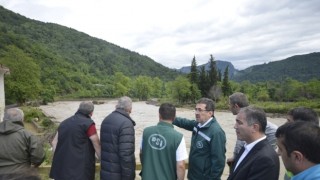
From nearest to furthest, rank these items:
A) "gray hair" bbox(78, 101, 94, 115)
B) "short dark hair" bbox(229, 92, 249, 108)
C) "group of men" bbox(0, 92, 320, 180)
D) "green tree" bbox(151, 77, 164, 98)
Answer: "group of men" bbox(0, 92, 320, 180), "short dark hair" bbox(229, 92, 249, 108), "gray hair" bbox(78, 101, 94, 115), "green tree" bbox(151, 77, 164, 98)

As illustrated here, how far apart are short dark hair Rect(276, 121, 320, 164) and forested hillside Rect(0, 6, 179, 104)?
3861cm

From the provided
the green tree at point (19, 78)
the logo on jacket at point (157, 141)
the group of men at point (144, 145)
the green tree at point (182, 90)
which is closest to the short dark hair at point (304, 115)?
the group of men at point (144, 145)

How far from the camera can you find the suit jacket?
8.57 ft

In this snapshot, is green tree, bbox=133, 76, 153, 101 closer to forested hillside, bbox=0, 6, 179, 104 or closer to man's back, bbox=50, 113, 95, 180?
forested hillside, bbox=0, 6, 179, 104

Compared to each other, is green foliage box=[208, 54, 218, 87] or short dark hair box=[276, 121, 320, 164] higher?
green foliage box=[208, 54, 218, 87]

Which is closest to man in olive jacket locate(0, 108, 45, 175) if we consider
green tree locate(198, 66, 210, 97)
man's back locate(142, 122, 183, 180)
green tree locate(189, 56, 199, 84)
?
man's back locate(142, 122, 183, 180)

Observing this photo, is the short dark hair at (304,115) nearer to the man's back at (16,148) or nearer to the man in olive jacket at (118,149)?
the man in olive jacket at (118,149)

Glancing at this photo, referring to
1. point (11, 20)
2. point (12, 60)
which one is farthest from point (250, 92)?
point (11, 20)

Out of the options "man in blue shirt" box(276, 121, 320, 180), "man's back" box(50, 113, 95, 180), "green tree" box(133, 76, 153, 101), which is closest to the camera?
"man in blue shirt" box(276, 121, 320, 180)

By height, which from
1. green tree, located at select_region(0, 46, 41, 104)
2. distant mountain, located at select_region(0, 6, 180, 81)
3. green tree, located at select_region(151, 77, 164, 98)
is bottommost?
green tree, located at select_region(151, 77, 164, 98)

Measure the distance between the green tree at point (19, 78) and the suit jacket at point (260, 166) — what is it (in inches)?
1492

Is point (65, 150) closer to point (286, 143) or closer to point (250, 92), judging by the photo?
point (286, 143)

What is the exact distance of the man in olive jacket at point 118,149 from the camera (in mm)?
3953

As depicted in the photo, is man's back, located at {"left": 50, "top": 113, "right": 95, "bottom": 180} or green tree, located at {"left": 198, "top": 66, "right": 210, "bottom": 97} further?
green tree, located at {"left": 198, "top": 66, "right": 210, "bottom": 97}
